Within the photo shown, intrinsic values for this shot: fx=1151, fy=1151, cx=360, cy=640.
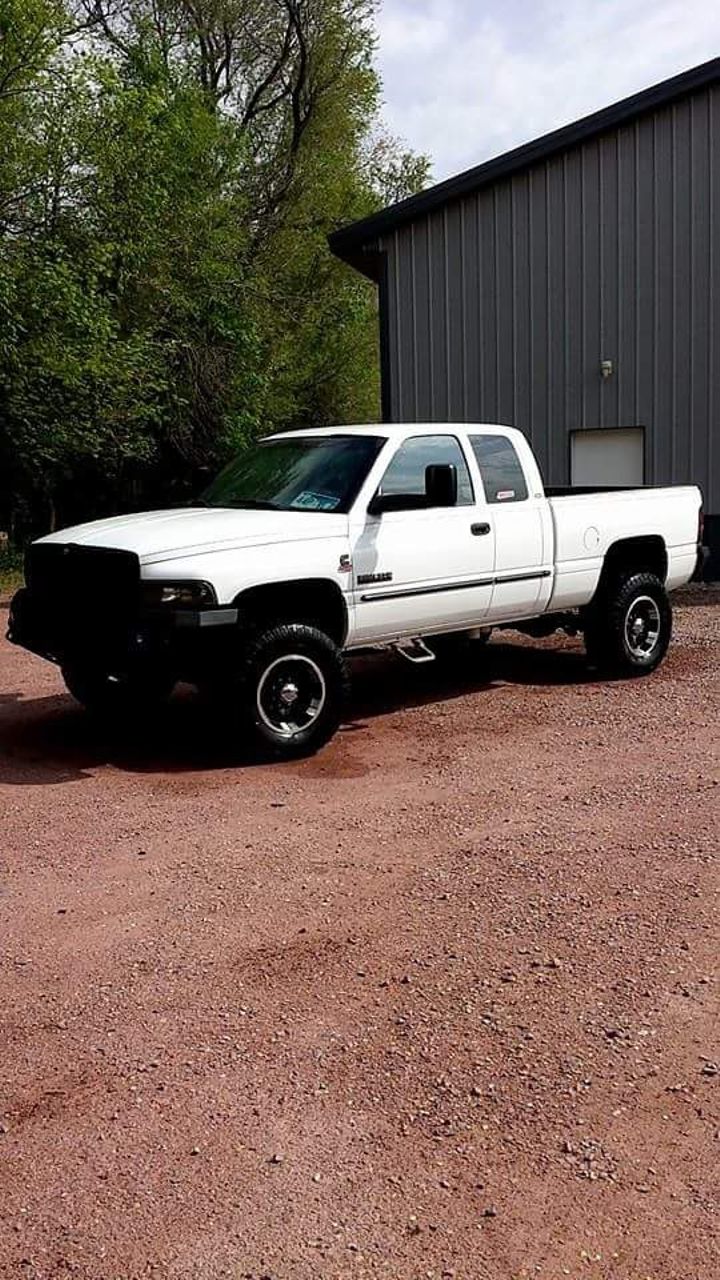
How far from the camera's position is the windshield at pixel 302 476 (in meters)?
7.36

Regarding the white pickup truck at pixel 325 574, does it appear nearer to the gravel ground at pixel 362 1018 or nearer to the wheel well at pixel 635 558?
the wheel well at pixel 635 558

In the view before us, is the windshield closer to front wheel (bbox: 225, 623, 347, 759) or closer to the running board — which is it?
front wheel (bbox: 225, 623, 347, 759)

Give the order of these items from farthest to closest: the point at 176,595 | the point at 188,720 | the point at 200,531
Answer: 1. the point at 188,720
2. the point at 200,531
3. the point at 176,595

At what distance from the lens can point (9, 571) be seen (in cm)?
1784

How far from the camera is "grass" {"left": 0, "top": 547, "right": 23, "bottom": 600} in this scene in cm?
1580

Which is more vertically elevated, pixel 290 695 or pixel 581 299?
pixel 581 299

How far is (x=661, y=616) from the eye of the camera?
938 centimetres

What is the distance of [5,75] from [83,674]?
1282cm

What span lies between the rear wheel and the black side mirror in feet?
6.69

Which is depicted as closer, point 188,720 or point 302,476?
point 302,476

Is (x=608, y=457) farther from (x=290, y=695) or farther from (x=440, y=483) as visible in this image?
(x=290, y=695)

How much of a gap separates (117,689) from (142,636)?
859mm

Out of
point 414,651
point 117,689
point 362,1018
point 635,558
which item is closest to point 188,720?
point 117,689

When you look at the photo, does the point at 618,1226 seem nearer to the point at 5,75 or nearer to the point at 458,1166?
the point at 458,1166
